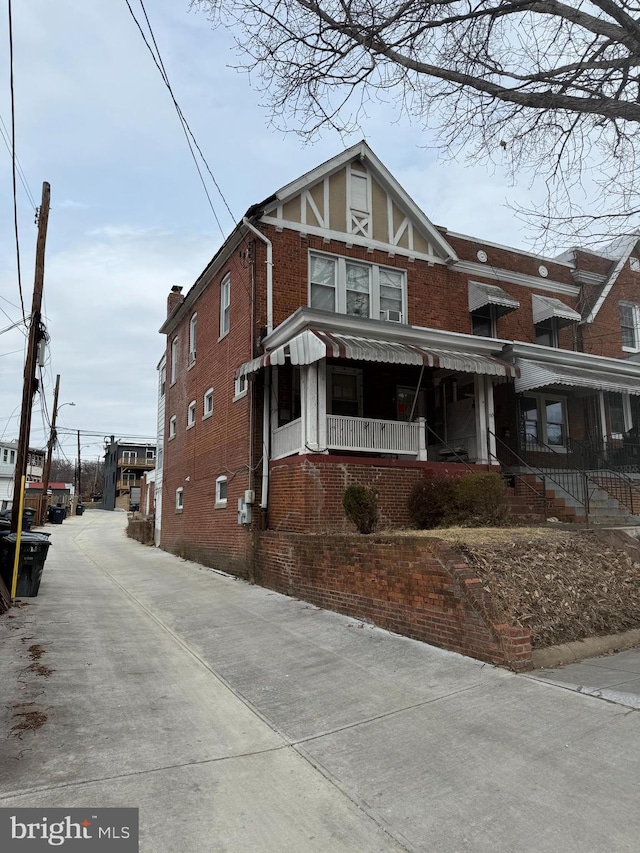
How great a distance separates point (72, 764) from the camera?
390cm

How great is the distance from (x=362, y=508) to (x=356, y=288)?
6775mm

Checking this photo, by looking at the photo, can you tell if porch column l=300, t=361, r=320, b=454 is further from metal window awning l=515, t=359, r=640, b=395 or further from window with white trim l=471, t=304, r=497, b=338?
window with white trim l=471, t=304, r=497, b=338

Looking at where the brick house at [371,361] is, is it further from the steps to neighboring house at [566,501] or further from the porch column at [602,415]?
the steps to neighboring house at [566,501]

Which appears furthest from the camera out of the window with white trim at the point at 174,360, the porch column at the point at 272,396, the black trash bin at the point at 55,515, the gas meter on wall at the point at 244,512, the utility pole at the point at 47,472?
the black trash bin at the point at 55,515

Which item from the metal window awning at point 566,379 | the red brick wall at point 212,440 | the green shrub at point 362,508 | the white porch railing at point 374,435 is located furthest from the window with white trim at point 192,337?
the green shrub at point 362,508

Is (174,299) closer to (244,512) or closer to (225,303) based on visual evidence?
(225,303)

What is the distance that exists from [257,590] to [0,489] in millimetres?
57973

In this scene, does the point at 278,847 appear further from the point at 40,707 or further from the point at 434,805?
the point at 40,707

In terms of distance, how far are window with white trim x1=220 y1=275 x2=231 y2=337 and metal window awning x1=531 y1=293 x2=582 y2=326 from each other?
28.2 feet

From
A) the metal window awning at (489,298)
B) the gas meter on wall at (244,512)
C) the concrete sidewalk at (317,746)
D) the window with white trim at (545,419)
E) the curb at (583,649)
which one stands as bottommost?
the concrete sidewalk at (317,746)

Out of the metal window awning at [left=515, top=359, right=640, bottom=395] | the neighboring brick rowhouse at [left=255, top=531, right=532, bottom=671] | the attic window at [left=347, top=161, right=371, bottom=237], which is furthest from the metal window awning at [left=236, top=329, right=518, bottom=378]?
the attic window at [left=347, top=161, right=371, bottom=237]

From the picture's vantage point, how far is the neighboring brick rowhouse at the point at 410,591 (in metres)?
5.85

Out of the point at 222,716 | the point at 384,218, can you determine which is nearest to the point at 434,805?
the point at 222,716

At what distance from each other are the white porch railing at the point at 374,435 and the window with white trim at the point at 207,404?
5579mm
